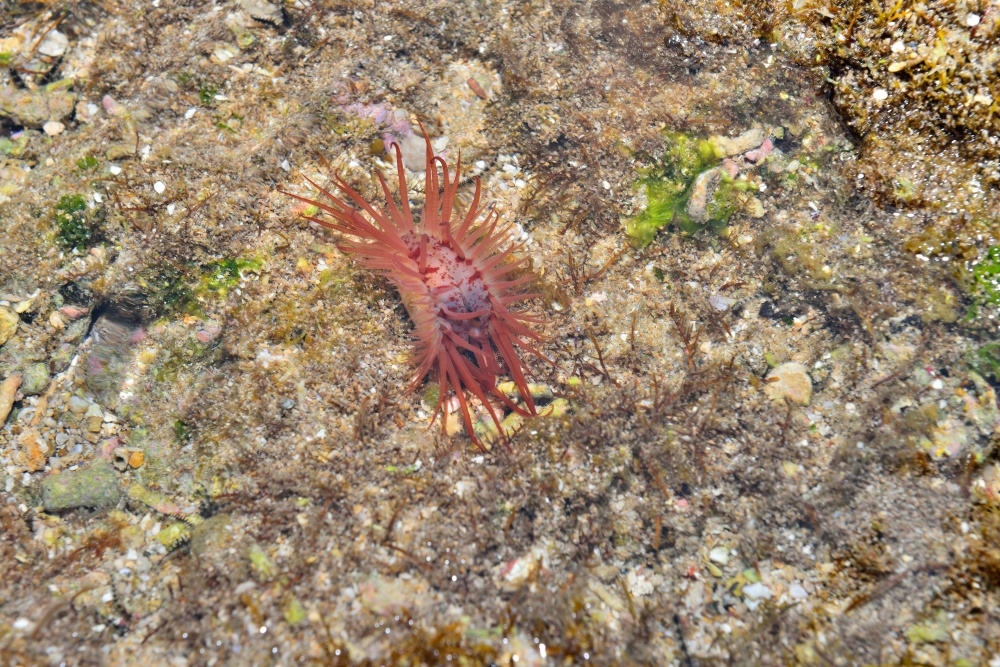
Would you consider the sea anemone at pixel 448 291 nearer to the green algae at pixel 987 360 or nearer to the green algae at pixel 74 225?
the green algae at pixel 74 225

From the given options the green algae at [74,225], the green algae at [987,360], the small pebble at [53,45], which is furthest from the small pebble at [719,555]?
the small pebble at [53,45]

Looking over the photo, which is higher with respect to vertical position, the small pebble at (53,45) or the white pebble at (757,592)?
the small pebble at (53,45)

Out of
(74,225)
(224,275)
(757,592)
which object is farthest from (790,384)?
(74,225)

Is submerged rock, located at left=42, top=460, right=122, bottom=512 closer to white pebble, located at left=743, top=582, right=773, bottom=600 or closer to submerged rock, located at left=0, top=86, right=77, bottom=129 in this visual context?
submerged rock, located at left=0, top=86, right=77, bottom=129

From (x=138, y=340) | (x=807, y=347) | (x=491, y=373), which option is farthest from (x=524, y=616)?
(x=138, y=340)

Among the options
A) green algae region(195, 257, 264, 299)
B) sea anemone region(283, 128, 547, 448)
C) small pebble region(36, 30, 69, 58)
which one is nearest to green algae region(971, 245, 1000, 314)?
sea anemone region(283, 128, 547, 448)

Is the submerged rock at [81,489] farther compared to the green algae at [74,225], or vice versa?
the green algae at [74,225]
